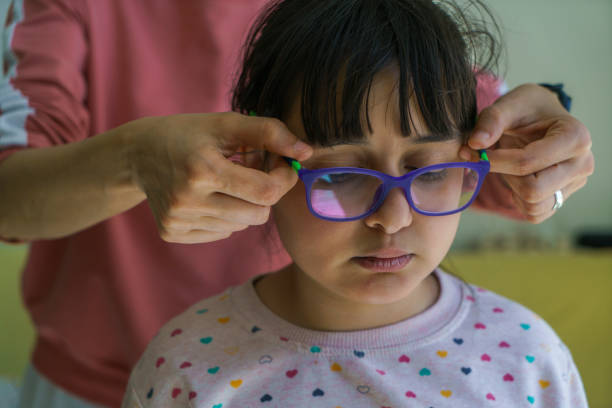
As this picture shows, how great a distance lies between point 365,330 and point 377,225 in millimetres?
227

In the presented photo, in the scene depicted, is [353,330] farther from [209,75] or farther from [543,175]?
[209,75]

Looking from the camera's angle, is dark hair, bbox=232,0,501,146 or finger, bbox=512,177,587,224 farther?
finger, bbox=512,177,587,224

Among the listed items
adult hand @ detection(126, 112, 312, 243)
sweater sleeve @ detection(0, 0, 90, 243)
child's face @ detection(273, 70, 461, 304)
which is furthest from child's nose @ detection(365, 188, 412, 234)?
sweater sleeve @ detection(0, 0, 90, 243)

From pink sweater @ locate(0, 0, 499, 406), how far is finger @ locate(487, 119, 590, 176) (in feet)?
1.07

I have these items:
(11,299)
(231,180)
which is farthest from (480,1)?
(11,299)

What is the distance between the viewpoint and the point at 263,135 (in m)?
0.75

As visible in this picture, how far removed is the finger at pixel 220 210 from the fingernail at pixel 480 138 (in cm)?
34

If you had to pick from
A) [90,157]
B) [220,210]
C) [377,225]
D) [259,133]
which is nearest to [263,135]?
[259,133]

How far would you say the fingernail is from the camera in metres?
0.87

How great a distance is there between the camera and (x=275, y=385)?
93cm

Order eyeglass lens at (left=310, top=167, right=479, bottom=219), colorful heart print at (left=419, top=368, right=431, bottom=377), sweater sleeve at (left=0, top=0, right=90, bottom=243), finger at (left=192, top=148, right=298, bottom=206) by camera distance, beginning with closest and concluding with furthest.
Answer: finger at (left=192, top=148, right=298, bottom=206)
eyeglass lens at (left=310, top=167, right=479, bottom=219)
colorful heart print at (left=419, top=368, right=431, bottom=377)
sweater sleeve at (left=0, top=0, right=90, bottom=243)

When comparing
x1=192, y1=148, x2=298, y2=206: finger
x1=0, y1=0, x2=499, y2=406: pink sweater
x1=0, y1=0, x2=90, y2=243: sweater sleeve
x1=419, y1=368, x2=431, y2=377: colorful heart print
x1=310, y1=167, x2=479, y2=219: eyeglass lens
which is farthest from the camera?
x1=0, y1=0, x2=499, y2=406: pink sweater

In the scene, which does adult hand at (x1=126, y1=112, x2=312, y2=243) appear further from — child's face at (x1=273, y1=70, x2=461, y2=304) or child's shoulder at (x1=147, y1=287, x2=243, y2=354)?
child's shoulder at (x1=147, y1=287, x2=243, y2=354)

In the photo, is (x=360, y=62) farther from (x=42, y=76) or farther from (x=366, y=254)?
(x=42, y=76)
